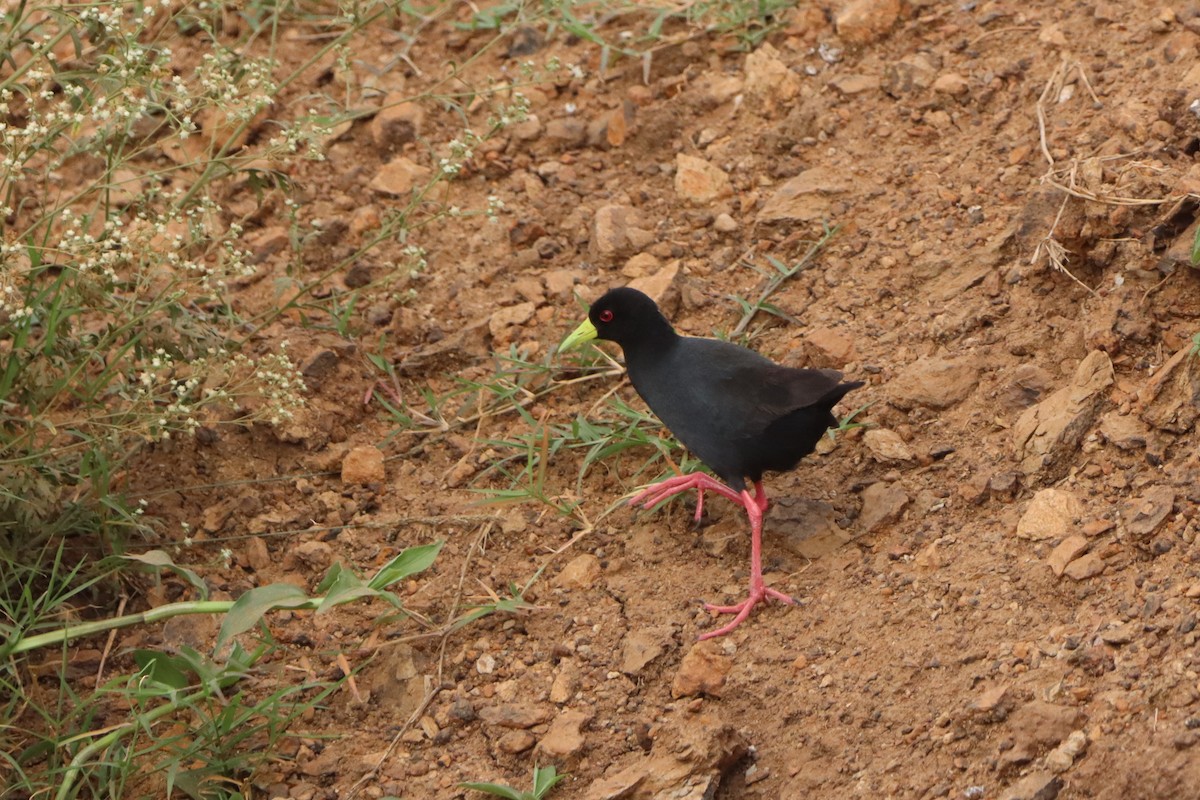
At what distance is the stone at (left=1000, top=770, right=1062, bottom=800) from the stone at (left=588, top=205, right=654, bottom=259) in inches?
128

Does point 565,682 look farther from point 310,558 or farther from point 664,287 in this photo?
point 664,287

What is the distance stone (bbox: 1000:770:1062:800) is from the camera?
3.45 meters

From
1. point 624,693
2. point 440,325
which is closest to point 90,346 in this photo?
point 440,325

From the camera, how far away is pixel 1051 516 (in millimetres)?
4355

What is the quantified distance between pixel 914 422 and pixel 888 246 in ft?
3.20

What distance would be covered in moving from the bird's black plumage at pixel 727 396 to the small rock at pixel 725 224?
41.1 inches

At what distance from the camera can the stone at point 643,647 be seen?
4.42 meters

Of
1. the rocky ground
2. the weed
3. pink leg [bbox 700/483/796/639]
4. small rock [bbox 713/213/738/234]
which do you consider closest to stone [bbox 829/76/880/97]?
the rocky ground

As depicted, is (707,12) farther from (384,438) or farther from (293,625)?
(293,625)

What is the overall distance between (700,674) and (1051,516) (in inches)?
47.3

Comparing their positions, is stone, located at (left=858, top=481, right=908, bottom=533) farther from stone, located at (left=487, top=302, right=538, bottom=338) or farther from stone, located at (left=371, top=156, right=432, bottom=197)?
stone, located at (left=371, top=156, right=432, bottom=197)

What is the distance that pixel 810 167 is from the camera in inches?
247

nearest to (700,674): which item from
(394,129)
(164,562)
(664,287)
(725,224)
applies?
(164,562)

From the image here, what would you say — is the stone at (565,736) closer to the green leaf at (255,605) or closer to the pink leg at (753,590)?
the pink leg at (753,590)
